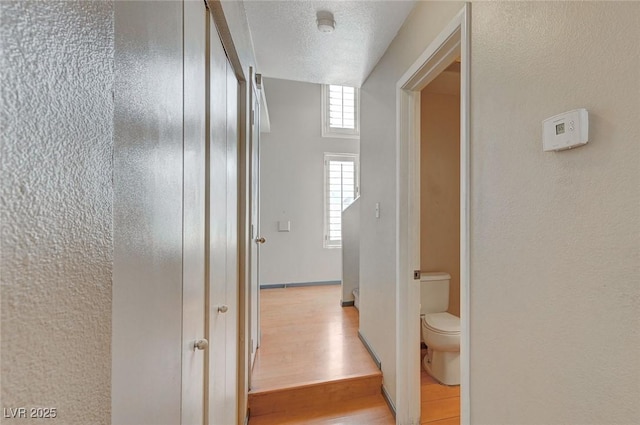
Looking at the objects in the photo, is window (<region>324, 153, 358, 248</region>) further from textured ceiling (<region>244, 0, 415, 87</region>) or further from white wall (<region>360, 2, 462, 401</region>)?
textured ceiling (<region>244, 0, 415, 87</region>)

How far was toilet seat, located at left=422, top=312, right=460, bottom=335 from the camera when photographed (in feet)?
6.69

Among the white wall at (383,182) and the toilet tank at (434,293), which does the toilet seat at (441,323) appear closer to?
the toilet tank at (434,293)

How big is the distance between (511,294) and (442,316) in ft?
5.19

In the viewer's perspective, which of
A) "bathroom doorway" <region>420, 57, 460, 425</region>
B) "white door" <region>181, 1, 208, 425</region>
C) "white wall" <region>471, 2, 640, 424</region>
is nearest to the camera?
"white wall" <region>471, 2, 640, 424</region>

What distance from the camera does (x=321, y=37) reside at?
70.2 inches

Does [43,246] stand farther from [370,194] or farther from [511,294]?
[370,194]

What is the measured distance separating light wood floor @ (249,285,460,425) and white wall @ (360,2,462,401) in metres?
0.15

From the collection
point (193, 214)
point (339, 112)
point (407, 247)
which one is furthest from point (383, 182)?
point (339, 112)

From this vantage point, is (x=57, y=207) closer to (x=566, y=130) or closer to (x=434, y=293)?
(x=566, y=130)

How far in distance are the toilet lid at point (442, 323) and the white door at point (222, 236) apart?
148cm

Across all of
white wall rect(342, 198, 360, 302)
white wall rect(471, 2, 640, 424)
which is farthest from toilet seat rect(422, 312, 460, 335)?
white wall rect(342, 198, 360, 302)

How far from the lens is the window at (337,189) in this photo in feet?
15.0

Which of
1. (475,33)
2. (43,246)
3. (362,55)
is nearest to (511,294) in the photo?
(475,33)

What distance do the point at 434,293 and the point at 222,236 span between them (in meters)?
2.02
